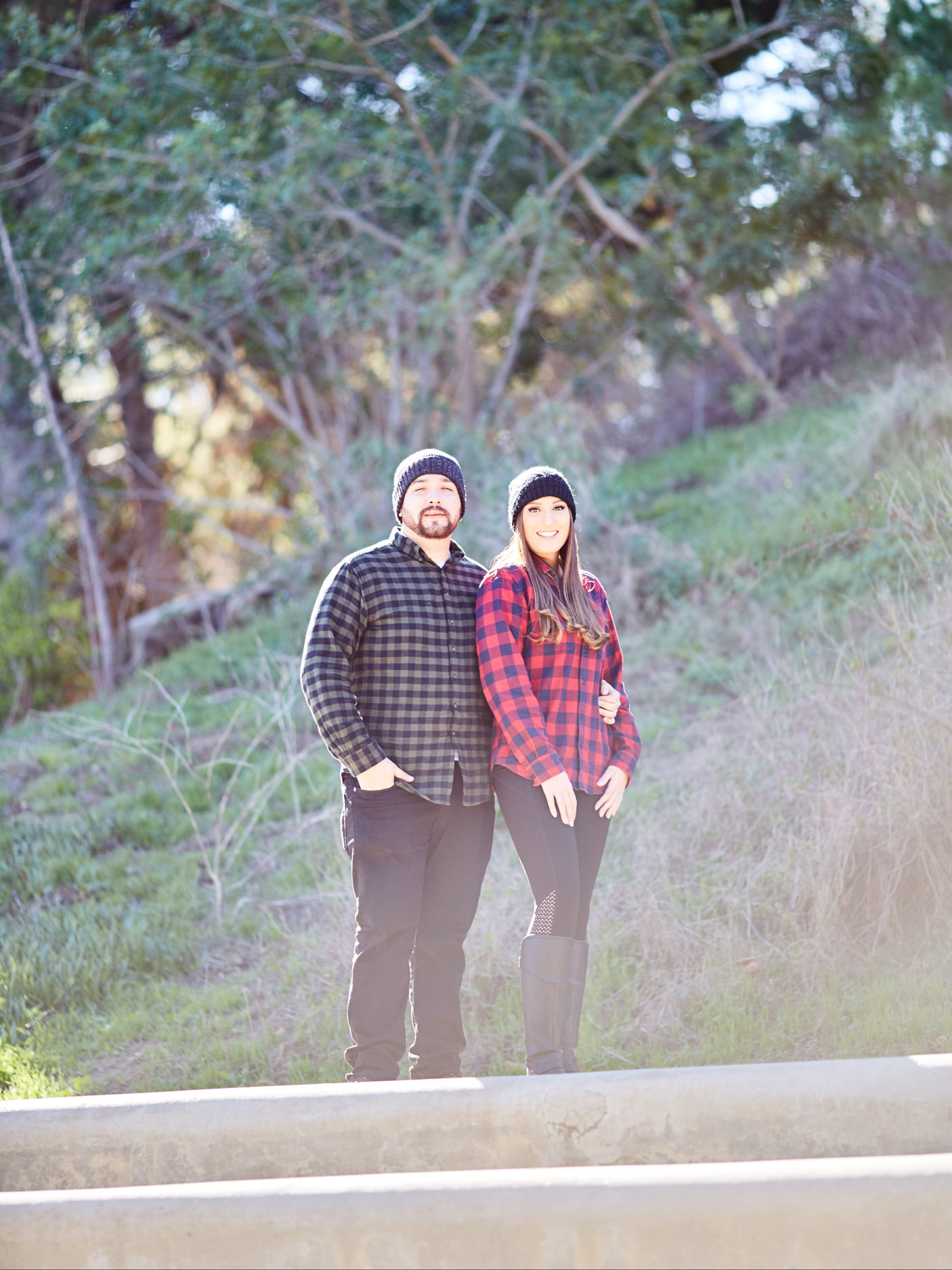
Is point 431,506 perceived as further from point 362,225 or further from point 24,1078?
point 362,225

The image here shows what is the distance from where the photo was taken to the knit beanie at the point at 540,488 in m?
3.17

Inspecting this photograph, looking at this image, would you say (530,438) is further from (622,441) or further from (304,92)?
(622,441)

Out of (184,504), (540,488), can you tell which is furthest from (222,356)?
(540,488)

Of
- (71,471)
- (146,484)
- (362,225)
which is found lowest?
(71,471)

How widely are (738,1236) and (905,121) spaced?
37.6 feet

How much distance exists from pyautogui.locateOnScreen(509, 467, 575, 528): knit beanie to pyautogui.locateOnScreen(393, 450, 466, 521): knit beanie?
16 cm

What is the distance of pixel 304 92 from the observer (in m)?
11.6

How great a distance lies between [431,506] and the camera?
320 centimetres

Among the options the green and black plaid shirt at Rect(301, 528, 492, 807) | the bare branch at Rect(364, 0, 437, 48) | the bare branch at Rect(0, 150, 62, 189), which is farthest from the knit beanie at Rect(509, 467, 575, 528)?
the bare branch at Rect(0, 150, 62, 189)

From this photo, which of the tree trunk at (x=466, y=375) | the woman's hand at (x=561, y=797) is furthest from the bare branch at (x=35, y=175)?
the woman's hand at (x=561, y=797)

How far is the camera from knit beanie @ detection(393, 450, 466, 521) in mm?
3211

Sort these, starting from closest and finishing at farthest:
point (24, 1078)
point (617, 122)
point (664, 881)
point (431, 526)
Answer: point (431, 526) → point (24, 1078) → point (664, 881) → point (617, 122)

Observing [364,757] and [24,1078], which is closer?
[364,757]

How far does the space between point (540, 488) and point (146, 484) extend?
41.7ft
